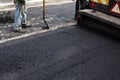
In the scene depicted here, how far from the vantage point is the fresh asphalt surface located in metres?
4.44

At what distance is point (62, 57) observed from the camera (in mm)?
5125

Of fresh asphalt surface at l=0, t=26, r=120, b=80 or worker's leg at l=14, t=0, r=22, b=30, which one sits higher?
worker's leg at l=14, t=0, r=22, b=30

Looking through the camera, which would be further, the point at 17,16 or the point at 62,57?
the point at 17,16

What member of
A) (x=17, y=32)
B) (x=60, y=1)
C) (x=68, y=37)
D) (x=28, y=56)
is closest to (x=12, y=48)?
(x=28, y=56)

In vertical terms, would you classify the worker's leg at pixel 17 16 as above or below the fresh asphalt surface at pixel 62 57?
above

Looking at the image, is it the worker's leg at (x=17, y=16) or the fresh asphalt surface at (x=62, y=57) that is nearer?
the fresh asphalt surface at (x=62, y=57)

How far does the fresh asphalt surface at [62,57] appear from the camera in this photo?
4.44 metres

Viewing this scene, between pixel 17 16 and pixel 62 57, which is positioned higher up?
pixel 17 16

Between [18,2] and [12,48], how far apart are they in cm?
156

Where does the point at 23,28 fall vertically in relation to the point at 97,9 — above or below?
below

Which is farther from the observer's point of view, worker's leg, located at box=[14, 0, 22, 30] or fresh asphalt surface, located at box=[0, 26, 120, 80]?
worker's leg, located at box=[14, 0, 22, 30]

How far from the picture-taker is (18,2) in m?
6.54

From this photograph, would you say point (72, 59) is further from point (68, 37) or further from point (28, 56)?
point (68, 37)

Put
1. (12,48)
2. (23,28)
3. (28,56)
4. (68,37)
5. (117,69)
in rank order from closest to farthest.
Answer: (117,69), (28,56), (12,48), (68,37), (23,28)
